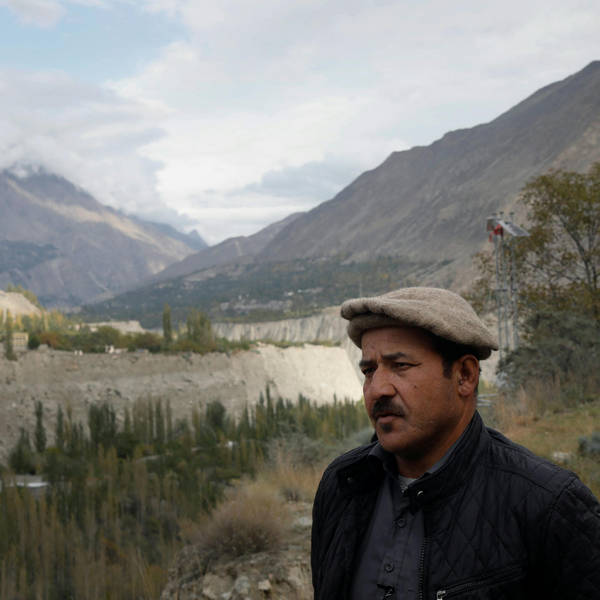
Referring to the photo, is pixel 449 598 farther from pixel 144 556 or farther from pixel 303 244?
pixel 303 244

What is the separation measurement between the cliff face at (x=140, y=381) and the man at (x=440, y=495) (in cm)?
1946

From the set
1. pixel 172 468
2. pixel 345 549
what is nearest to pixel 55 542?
pixel 172 468

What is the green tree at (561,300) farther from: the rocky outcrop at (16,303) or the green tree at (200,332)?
the rocky outcrop at (16,303)

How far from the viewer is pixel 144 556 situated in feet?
21.4

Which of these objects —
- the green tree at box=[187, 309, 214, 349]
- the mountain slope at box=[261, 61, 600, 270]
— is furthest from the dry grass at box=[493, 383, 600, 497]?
the mountain slope at box=[261, 61, 600, 270]

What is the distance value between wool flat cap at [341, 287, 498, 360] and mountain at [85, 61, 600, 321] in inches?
2424

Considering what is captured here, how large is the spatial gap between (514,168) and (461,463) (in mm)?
102410

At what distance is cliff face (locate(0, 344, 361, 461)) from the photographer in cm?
2211

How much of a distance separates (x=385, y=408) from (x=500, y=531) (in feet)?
1.23

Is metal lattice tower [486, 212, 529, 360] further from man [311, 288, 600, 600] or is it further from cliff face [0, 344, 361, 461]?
man [311, 288, 600, 600]

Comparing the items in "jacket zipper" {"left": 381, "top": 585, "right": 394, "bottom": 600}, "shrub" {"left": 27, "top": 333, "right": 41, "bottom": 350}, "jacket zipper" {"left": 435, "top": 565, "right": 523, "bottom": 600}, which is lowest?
"shrub" {"left": 27, "top": 333, "right": 41, "bottom": 350}

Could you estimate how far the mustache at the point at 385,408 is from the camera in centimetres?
158

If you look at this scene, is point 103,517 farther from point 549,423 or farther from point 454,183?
point 454,183

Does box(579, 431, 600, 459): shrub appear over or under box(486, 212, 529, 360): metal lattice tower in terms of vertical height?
under
